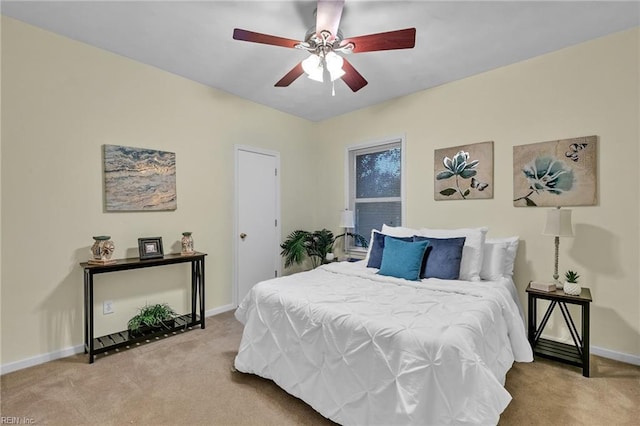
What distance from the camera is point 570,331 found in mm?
2473

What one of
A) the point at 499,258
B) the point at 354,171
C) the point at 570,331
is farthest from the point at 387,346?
the point at 354,171

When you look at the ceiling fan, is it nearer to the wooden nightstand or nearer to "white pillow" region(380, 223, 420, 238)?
"white pillow" region(380, 223, 420, 238)

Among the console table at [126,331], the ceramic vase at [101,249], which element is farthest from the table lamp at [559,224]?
the ceramic vase at [101,249]

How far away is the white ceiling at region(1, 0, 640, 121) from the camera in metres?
2.15

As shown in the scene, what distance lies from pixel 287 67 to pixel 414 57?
124 cm

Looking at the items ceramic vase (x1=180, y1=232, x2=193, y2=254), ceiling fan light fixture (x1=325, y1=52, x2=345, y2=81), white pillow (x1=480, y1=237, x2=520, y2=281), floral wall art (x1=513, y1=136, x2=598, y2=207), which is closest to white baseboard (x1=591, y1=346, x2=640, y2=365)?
white pillow (x1=480, y1=237, x2=520, y2=281)

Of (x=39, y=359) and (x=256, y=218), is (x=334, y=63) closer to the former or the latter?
(x=256, y=218)

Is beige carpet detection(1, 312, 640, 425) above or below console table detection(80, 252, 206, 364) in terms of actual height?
below

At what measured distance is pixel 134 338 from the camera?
2736mm

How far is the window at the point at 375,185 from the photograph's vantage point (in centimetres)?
399

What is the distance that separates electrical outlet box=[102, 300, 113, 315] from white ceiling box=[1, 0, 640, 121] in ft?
7.67

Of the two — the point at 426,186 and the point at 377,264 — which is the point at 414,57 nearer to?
the point at 426,186

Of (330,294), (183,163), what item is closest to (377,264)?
(330,294)

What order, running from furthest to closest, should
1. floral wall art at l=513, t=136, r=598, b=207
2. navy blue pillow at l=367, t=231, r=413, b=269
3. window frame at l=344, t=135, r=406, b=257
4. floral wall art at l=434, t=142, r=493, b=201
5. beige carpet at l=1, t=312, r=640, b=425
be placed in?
window frame at l=344, t=135, r=406, b=257
floral wall art at l=434, t=142, r=493, b=201
navy blue pillow at l=367, t=231, r=413, b=269
floral wall art at l=513, t=136, r=598, b=207
beige carpet at l=1, t=312, r=640, b=425
